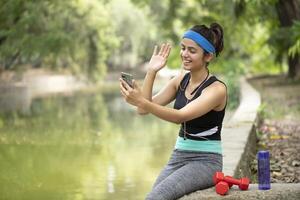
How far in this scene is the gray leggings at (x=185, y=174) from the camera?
4133mm

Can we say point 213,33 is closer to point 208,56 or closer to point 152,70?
point 208,56

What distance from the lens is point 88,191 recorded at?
30.0 ft

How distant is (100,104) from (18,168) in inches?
650

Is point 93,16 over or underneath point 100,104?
over

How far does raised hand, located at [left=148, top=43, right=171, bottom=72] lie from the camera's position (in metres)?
4.28

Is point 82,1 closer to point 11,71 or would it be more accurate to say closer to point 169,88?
point 11,71

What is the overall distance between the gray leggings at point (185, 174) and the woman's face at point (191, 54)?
61 centimetres

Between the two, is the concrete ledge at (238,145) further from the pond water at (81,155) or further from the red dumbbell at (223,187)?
the pond water at (81,155)

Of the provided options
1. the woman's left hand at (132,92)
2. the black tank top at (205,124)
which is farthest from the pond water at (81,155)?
the woman's left hand at (132,92)

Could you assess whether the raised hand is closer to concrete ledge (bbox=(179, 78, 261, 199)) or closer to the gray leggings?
the gray leggings

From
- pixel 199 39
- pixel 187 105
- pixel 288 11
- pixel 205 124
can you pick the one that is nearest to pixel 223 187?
pixel 205 124

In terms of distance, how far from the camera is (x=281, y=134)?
10039 mm

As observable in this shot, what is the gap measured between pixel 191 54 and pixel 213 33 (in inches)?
8.5

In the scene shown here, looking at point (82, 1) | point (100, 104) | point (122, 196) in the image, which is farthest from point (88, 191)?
point (82, 1)
